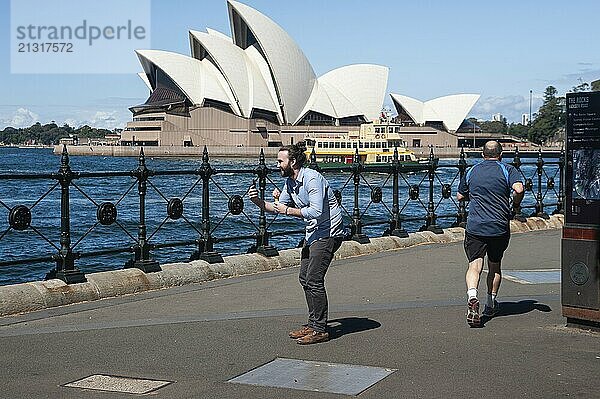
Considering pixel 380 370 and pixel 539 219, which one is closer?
pixel 380 370

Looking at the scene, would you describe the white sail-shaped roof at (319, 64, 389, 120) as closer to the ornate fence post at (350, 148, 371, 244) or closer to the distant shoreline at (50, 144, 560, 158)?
the distant shoreline at (50, 144, 560, 158)

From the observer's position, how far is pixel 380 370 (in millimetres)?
5926

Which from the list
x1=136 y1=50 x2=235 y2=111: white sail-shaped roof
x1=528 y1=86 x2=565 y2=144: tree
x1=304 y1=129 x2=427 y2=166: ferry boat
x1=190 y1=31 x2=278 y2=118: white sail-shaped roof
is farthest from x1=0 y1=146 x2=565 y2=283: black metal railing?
x1=528 y1=86 x2=565 y2=144: tree

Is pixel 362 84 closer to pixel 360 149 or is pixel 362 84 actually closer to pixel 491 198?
pixel 360 149

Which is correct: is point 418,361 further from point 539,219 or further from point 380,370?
point 539,219

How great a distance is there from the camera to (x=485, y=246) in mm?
7793

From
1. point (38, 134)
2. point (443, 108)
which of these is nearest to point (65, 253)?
point (443, 108)

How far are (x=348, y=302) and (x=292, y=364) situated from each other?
8.45ft

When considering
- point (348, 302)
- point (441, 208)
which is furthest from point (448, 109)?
point (348, 302)

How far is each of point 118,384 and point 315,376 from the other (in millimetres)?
1253

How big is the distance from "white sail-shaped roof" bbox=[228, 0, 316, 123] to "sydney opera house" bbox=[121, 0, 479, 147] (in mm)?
105

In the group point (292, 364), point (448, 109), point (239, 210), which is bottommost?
point (292, 364)

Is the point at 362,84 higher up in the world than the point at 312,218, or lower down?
higher up

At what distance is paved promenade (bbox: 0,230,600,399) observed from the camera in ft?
18.2
